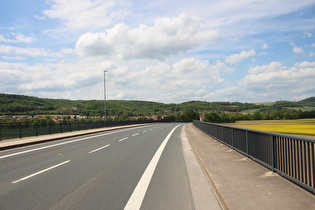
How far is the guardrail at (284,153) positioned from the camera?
4.45m

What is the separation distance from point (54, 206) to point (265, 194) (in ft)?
12.9

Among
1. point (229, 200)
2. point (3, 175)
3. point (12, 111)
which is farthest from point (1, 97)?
point (229, 200)

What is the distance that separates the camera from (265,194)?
442 centimetres

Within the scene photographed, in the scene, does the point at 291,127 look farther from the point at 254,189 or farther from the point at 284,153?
the point at 254,189

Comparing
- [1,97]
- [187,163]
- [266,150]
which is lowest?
[187,163]

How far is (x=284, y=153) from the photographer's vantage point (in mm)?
5441

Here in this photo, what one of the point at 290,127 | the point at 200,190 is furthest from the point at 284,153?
the point at 290,127

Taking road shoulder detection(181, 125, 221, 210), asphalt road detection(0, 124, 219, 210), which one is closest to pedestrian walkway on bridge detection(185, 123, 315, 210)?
road shoulder detection(181, 125, 221, 210)

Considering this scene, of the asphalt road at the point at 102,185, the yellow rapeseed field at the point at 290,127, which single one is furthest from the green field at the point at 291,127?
the asphalt road at the point at 102,185

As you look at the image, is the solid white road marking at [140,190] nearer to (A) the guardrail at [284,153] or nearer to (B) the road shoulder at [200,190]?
(B) the road shoulder at [200,190]

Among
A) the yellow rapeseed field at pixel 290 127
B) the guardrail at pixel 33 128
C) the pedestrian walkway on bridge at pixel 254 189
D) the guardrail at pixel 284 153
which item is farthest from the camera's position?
the yellow rapeseed field at pixel 290 127

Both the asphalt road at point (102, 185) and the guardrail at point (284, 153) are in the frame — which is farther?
the guardrail at point (284, 153)

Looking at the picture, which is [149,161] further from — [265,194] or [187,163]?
[265,194]

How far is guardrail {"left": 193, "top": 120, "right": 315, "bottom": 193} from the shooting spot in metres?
4.45
